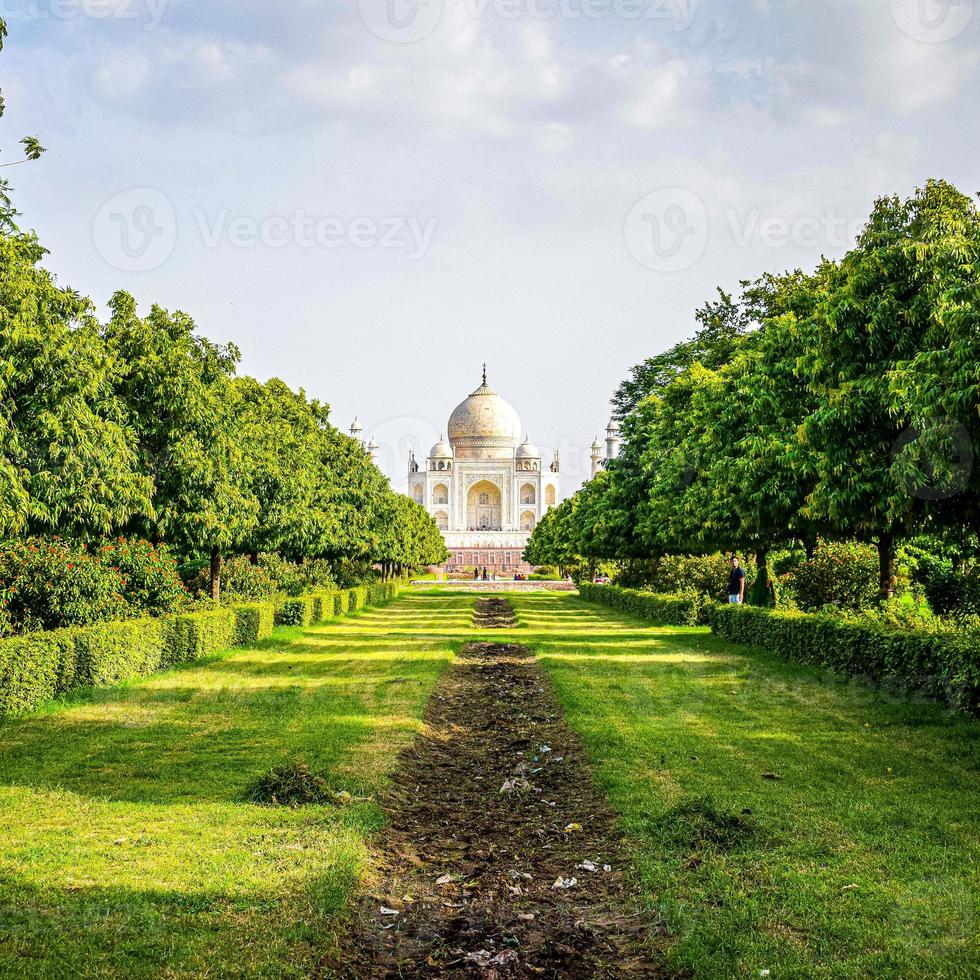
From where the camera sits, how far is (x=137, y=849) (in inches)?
194

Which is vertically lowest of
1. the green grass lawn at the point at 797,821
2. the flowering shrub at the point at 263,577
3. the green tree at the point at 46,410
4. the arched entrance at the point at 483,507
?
the green grass lawn at the point at 797,821

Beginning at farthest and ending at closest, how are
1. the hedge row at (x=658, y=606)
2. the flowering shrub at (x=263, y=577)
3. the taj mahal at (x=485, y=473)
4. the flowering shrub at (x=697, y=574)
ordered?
the taj mahal at (x=485, y=473), the flowering shrub at (x=697, y=574), the flowering shrub at (x=263, y=577), the hedge row at (x=658, y=606)

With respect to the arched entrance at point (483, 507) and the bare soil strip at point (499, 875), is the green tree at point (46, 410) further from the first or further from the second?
the arched entrance at point (483, 507)

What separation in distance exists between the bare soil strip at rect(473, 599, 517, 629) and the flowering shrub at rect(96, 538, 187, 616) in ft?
26.7

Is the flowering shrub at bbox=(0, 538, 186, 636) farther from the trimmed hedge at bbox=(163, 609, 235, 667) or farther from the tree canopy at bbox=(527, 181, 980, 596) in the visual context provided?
the tree canopy at bbox=(527, 181, 980, 596)

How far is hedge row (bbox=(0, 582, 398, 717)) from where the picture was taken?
29.5 ft

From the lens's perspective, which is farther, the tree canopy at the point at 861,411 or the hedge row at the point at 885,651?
the hedge row at the point at 885,651

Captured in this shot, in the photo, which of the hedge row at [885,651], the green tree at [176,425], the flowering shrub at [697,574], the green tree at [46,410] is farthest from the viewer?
the flowering shrub at [697,574]

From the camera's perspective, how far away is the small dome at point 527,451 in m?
102

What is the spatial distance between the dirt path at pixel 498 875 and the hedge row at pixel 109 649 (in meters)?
4.04

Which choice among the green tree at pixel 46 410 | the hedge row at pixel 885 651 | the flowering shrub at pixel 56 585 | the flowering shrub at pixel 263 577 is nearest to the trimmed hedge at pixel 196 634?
the flowering shrub at pixel 56 585

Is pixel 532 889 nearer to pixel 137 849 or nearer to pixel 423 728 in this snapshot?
pixel 137 849

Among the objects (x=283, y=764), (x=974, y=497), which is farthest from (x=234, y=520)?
(x=974, y=497)

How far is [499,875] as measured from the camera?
16.2 ft
